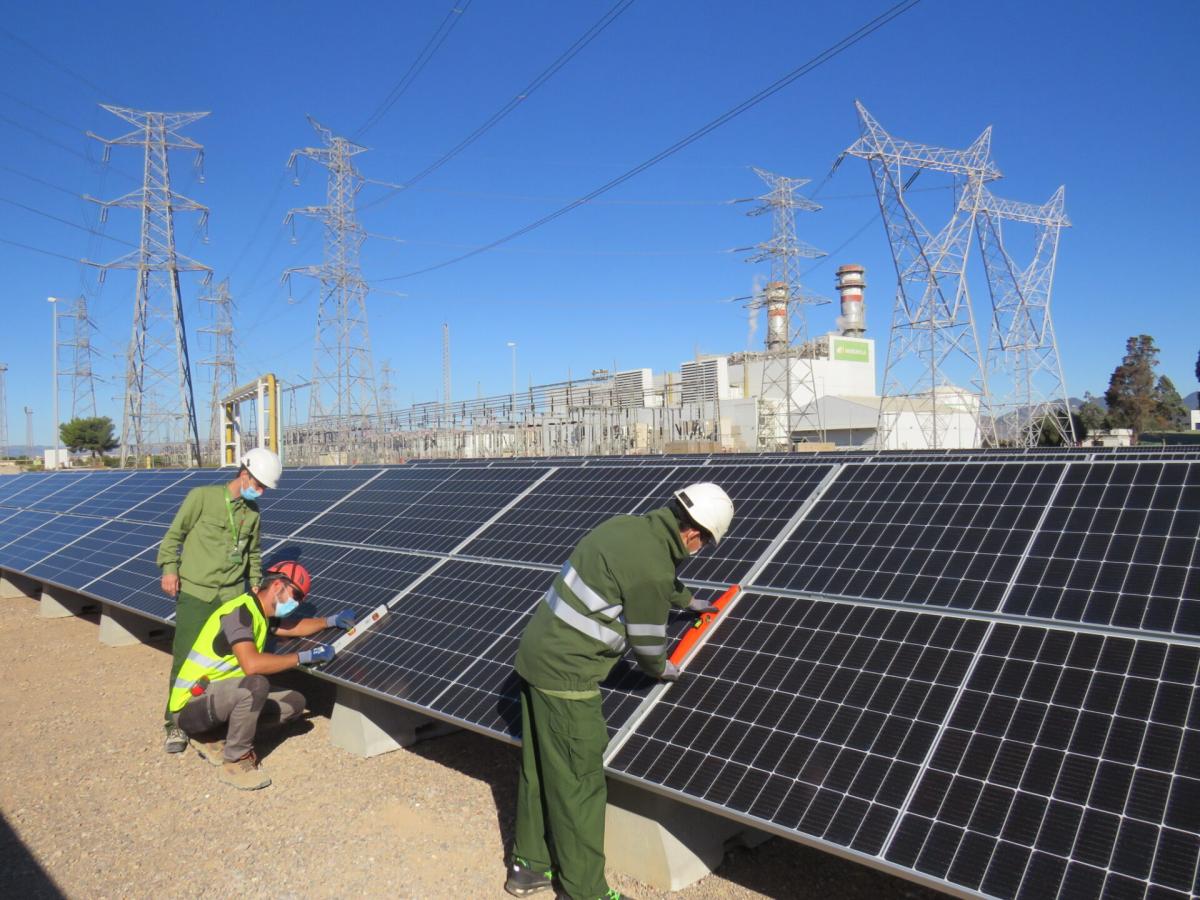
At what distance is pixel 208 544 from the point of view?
273 inches

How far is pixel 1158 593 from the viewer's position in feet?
13.3

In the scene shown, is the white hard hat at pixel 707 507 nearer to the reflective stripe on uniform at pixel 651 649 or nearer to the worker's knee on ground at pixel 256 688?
the reflective stripe on uniform at pixel 651 649

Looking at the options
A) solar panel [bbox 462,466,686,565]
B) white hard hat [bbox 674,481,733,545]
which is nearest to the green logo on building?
solar panel [bbox 462,466,686,565]

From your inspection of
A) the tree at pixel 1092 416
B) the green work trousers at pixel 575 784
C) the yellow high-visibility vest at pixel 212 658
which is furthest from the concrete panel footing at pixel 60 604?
the tree at pixel 1092 416

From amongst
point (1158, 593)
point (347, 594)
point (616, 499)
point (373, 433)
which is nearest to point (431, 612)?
point (347, 594)

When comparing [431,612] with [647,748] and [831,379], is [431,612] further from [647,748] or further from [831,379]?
[831,379]

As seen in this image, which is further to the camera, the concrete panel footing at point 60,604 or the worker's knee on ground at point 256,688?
the concrete panel footing at point 60,604

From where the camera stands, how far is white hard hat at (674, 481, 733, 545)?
4.14 meters

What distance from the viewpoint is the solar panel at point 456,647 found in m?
5.36

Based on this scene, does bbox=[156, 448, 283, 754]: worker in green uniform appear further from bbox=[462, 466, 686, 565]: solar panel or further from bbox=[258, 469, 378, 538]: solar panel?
bbox=[258, 469, 378, 538]: solar panel

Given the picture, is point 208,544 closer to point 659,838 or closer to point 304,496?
point 659,838

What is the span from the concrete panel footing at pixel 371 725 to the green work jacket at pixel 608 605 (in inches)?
115

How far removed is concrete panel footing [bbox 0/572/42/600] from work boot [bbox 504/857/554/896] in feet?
44.4

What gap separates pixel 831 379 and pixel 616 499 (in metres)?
48.4
